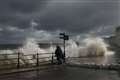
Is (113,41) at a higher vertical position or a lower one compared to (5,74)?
higher

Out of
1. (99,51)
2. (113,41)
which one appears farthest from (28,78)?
(113,41)

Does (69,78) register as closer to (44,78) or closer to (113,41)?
(44,78)

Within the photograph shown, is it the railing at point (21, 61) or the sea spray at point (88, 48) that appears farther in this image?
the sea spray at point (88, 48)

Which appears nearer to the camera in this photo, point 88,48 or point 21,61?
point 21,61

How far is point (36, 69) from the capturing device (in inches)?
657

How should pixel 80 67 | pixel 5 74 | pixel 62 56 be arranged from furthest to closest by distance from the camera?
pixel 62 56, pixel 80 67, pixel 5 74

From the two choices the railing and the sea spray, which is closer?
the railing

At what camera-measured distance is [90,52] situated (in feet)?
135

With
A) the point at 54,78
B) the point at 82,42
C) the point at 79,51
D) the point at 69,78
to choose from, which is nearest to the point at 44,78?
the point at 54,78

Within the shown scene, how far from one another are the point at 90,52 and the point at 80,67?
2367 centimetres

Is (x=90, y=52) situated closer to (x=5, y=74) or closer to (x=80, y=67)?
(x=80, y=67)

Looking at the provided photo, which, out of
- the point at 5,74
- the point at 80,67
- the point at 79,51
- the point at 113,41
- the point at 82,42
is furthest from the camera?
the point at 113,41

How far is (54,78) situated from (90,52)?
2887 cm

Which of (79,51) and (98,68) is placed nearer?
(98,68)
